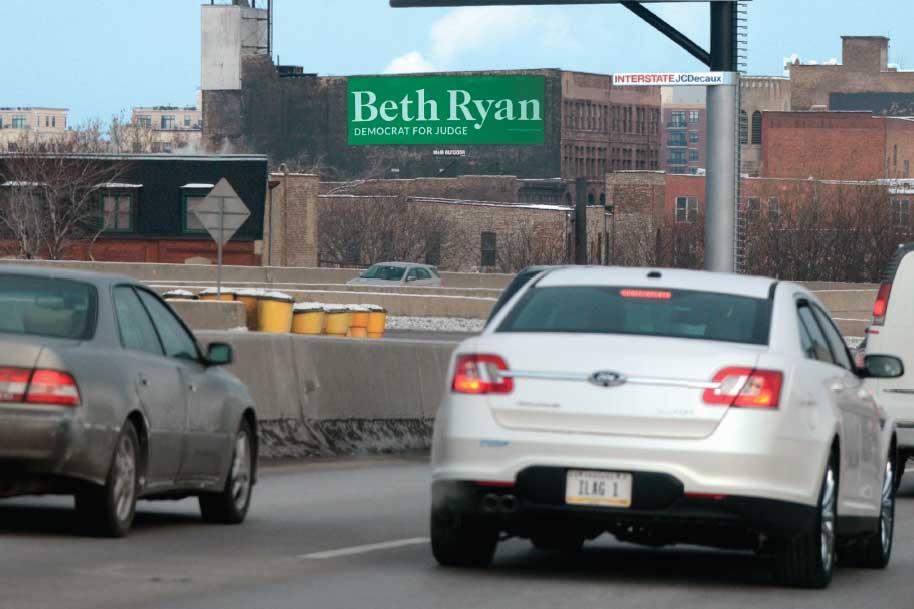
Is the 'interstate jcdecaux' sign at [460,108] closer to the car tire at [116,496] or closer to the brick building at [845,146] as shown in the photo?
the brick building at [845,146]

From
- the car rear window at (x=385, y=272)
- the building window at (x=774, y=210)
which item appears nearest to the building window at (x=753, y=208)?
the building window at (x=774, y=210)

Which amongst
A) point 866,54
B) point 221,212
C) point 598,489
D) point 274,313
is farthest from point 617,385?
point 866,54

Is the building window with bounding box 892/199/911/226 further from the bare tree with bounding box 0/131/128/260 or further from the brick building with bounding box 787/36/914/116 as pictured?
the brick building with bounding box 787/36/914/116

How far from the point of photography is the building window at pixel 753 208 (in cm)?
10119

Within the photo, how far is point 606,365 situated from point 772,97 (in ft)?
589

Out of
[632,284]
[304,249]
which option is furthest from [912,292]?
[304,249]

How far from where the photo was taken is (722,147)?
2523cm

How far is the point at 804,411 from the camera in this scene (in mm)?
9945

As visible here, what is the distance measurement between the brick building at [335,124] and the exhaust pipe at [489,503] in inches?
5574

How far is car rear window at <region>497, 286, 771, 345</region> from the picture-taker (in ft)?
33.7

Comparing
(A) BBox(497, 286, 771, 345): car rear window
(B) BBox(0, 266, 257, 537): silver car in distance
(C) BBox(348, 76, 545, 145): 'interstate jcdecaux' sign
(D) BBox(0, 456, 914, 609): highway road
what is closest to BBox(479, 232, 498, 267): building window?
(C) BBox(348, 76, 545, 145): 'interstate jcdecaux' sign

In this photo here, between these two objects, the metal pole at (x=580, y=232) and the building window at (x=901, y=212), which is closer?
the metal pole at (x=580, y=232)

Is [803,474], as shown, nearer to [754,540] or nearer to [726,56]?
[754,540]

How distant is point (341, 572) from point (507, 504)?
1124 mm
